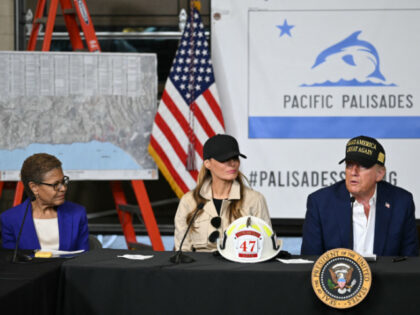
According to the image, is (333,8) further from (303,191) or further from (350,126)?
(303,191)

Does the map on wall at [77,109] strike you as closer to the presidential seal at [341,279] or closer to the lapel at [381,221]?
the lapel at [381,221]

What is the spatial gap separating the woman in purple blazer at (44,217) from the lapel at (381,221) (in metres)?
1.48

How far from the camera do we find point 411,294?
2164mm

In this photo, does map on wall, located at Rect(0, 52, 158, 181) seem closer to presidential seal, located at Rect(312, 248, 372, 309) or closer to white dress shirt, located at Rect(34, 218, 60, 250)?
white dress shirt, located at Rect(34, 218, 60, 250)

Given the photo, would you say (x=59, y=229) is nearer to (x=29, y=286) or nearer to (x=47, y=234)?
(x=47, y=234)

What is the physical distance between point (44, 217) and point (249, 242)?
4.28 feet

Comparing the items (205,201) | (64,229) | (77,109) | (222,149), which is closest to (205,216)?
(205,201)

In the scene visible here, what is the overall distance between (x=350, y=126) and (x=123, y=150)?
181 cm

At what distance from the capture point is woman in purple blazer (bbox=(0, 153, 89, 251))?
3.10 metres

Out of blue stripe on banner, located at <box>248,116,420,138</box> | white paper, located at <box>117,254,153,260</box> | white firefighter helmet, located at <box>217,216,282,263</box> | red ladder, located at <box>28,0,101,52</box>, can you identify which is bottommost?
white paper, located at <box>117,254,153,260</box>

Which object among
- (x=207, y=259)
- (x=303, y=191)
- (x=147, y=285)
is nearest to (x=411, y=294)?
(x=207, y=259)

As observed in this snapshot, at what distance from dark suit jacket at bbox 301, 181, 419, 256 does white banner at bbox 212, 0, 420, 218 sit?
6.59 feet

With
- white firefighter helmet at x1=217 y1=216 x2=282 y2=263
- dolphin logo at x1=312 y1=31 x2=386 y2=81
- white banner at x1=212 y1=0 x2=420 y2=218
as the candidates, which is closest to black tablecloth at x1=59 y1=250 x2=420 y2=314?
white firefighter helmet at x1=217 y1=216 x2=282 y2=263

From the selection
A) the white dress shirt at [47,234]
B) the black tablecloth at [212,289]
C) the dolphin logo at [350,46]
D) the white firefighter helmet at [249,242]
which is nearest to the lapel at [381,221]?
the black tablecloth at [212,289]
